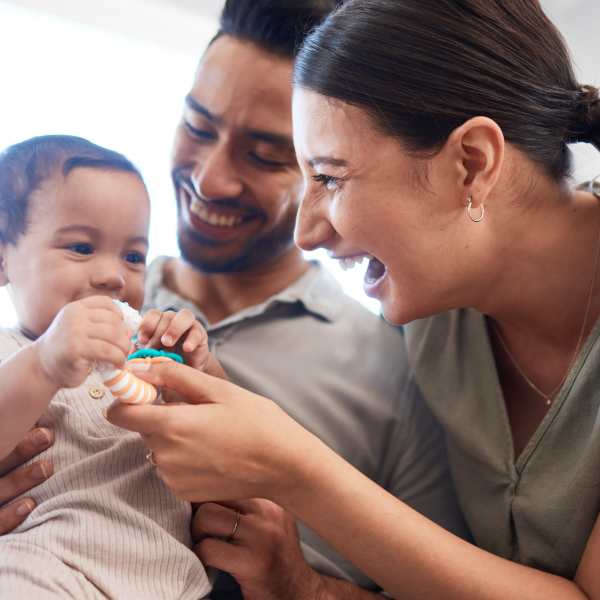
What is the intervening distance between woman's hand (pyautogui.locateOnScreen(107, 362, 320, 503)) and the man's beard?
2.30 ft

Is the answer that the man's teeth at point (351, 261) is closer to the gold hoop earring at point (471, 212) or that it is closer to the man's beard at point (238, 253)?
the gold hoop earring at point (471, 212)

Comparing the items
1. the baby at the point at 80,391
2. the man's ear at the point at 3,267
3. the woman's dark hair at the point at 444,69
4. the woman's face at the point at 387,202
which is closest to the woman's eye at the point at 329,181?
the woman's face at the point at 387,202

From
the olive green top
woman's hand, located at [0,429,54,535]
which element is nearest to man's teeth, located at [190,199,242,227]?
the olive green top

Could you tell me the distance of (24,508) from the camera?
1122 mm

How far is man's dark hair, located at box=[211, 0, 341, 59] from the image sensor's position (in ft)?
5.37

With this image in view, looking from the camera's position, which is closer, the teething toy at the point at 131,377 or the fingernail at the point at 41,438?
the teething toy at the point at 131,377

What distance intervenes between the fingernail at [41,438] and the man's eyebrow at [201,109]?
78 centimetres

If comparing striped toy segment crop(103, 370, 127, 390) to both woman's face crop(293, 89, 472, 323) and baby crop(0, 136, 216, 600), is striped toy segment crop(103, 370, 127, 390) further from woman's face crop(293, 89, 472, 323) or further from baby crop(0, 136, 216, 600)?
woman's face crop(293, 89, 472, 323)

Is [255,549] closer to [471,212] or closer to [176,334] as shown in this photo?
[176,334]

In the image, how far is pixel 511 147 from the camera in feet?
3.97

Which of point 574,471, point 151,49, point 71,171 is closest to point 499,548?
point 574,471

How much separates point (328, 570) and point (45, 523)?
25.1 inches

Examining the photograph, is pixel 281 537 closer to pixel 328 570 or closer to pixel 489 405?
pixel 328 570

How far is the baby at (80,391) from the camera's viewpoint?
102 centimetres
